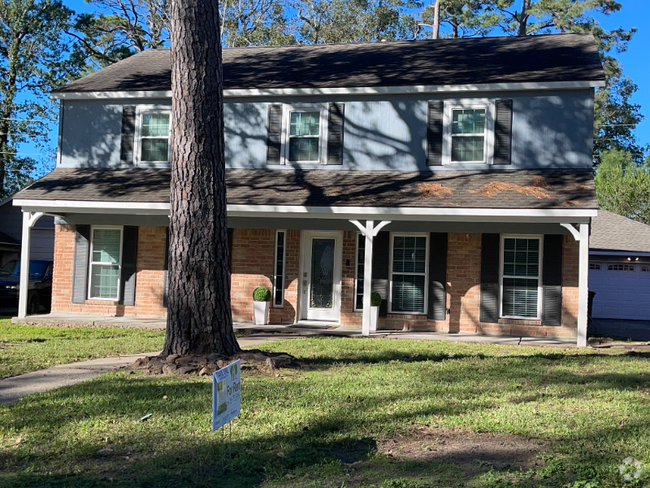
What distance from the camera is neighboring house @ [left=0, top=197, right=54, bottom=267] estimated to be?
25.5 meters

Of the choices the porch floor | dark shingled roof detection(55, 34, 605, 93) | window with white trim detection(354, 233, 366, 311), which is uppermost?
dark shingled roof detection(55, 34, 605, 93)

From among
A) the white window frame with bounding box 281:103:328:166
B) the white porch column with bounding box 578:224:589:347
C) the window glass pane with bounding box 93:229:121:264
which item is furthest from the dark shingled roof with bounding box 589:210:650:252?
the window glass pane with bounding box 93:229:121:264

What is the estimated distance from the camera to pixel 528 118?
15289 mm

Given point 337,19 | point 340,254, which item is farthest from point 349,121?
point 337,19

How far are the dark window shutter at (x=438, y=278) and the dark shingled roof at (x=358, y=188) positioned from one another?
1474 millimetres

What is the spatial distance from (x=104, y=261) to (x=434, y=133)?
28.8 ft

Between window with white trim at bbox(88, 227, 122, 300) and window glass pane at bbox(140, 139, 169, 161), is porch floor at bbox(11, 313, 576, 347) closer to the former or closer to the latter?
window with white trim at bbox(88, 227, 122, 300)

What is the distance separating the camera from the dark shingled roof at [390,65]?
15.9 m

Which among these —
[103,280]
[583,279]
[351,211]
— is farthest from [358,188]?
[103,280]

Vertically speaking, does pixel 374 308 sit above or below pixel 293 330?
above

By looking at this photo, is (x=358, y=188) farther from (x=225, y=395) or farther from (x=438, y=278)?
(x=225, y=395)

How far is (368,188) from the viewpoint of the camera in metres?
15.1

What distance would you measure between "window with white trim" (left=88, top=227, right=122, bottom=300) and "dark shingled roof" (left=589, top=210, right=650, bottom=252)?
15491mm

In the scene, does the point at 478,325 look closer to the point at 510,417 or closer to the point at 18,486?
the point at 510,417
